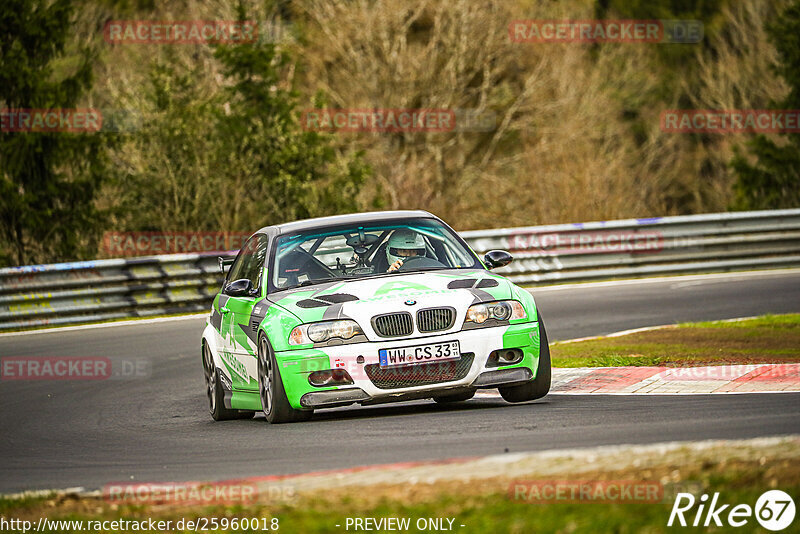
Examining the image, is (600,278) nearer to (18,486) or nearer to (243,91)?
(243,91)

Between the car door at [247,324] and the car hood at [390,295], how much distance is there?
0.39 m

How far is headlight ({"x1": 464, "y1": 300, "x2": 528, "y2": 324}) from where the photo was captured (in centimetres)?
926

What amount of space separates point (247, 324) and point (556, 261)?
12428 millimetres

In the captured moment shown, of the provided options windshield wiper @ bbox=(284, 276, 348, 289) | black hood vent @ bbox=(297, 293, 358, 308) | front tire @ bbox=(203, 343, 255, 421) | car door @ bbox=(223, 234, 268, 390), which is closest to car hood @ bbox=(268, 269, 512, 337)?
black hood vent @ bbox=(297, 293, 358, 308)

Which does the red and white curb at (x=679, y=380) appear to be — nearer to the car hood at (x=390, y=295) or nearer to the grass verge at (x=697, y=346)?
the grass verge at (x=697, y=346)

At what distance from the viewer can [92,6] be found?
158 ft

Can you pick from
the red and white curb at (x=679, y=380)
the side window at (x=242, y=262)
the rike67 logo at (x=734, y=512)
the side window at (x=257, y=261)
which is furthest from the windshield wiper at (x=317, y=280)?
the rike67 logo at (x=734, y=512)

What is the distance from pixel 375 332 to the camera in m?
9.10

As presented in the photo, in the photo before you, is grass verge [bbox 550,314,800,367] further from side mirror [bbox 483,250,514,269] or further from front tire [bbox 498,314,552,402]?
front tire [bbox 498,314,552,402]

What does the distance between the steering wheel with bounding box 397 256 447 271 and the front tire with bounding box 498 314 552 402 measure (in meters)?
1.12

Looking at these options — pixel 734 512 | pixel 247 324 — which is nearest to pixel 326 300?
pixel 247 324

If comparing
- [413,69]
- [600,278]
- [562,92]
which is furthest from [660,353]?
[562,92]

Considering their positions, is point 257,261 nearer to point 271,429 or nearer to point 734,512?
point 271,429

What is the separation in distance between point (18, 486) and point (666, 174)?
148 ft
